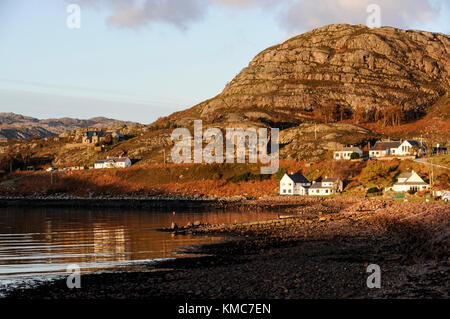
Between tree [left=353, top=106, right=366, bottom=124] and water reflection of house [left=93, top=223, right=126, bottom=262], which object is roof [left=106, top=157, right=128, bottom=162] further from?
water reflection of house [left=93, top=223, right=126, bottom=262]

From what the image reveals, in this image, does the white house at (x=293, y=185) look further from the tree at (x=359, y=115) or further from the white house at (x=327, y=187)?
the tree at (x=359, y=115)

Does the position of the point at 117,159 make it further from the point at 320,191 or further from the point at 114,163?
the point at 320,191

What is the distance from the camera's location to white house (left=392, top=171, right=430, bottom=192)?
303 feet

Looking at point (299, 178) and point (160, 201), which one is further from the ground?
point (299, 178)

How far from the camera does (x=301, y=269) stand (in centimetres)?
2934

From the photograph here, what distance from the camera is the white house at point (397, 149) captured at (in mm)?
126000

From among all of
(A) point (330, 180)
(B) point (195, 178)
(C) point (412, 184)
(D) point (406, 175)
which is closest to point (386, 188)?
(D) point (406, 175)

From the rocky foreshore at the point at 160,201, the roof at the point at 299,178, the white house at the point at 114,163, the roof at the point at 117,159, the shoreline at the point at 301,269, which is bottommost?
the shoreline at the point at 301,269

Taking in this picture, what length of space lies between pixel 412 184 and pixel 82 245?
231 feet

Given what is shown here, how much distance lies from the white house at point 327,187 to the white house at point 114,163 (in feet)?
242

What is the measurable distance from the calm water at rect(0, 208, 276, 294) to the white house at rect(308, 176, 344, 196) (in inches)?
1617

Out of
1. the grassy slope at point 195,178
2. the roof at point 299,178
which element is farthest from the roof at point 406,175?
the roof at point 299,178

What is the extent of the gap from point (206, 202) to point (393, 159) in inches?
1934

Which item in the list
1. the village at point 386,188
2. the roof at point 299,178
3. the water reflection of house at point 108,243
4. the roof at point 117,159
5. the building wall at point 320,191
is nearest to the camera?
the water reflection of house at point 108,243
